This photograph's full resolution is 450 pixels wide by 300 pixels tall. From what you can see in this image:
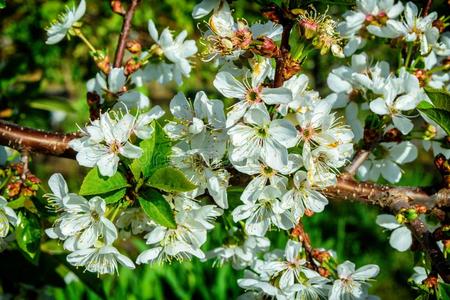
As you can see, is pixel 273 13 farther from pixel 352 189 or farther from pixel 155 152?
pixel 352 189

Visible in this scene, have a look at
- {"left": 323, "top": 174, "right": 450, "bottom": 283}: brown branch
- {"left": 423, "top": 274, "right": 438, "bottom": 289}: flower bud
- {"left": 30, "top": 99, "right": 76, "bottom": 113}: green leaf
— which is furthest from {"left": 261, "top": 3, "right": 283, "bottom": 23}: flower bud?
{"left": 30, "top": 99, "right": 76, "bottom": 113}: green leaf

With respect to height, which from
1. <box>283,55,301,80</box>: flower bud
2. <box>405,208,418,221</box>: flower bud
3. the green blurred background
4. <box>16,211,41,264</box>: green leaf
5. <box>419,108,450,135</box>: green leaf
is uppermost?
<box>283,55,301,80</box>: flower bud

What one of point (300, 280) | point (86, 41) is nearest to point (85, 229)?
point (300, 280)

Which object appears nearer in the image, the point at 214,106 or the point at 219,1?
the point at 214,106

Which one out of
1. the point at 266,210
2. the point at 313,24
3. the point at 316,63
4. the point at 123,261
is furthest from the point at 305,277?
the point at 316,63

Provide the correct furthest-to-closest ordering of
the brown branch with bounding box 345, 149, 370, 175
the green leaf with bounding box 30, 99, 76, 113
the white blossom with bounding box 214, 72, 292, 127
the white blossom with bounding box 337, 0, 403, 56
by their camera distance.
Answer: the green leaf with bounding box 30, 99, 76, 113, the white blossom with bounding box 337, 0, 403, 56, the brown branch with bounding box 345, 149, 370, 175, the white blossom with bounding box 214, 72, 292, 127

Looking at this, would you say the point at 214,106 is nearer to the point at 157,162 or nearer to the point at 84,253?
the point at 157,162

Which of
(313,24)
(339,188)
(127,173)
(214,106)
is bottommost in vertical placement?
(339,188)

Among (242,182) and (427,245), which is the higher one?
(242,182)

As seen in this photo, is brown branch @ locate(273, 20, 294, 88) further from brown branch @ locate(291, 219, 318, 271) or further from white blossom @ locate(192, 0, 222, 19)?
brown branch @ locate(291, 219, 318, 271)
